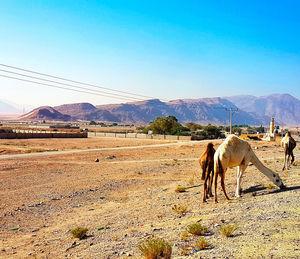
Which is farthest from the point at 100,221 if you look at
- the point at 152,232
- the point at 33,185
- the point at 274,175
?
the point at 33,185

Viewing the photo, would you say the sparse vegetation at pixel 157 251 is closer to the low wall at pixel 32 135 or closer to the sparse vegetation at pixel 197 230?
the sparse vegetation at pixel 197 230

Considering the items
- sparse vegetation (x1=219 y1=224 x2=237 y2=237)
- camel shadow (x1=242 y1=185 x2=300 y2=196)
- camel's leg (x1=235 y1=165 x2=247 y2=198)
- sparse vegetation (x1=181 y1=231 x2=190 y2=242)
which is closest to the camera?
sparse vegetation (x1=219 y1=224 x2=237 y2=237)

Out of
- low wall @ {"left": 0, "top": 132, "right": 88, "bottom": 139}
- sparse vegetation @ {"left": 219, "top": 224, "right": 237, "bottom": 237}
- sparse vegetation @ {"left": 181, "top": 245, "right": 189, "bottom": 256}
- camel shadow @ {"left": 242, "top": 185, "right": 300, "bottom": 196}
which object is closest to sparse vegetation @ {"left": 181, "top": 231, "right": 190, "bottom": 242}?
sparse vegetation @ {"left": 181, "top": 245, "right": 189, "bottom": 256}

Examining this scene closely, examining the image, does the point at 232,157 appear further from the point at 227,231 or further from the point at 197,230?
the point at 227,231

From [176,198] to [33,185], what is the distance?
1030 cm

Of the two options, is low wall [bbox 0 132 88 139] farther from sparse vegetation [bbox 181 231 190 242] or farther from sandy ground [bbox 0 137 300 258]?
sparse vegetation [bbox 181 231 190 242]

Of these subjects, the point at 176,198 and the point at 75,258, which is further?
the point at 176,198

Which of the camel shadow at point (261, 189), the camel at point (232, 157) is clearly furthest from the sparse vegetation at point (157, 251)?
the camel shadow at point (261, 189)

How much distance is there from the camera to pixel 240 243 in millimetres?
6594

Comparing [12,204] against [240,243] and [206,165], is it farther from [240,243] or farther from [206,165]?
[240,243]

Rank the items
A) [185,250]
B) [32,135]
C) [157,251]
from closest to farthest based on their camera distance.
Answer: [157,251] < [185,250] < [32,135]

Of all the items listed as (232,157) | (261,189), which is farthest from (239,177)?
(261,189)

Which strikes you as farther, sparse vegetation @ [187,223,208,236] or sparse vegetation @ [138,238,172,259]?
sparse vegetation @ [187,223,208,236]

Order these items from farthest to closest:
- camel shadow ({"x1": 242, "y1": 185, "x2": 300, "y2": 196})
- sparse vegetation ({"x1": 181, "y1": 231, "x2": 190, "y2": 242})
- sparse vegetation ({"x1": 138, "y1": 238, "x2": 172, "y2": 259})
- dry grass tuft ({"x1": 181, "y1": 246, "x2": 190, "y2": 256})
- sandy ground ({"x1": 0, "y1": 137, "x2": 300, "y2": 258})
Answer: camel shadow ({"x1": 242, "y1": 185, "x2": 300, "y2": 196}), sparse vegetation ({"x1": 181, "y1": 231, "x2": 190, "y2": 242}), sandy ground ({"x1": 0, "y1": 137, "x2": 300, "y2": 258}), dry grass tuft ({"x1": 181, "y1": 246, "x2": 190, "y2": 256}), sparse vegetation ({"x1": 138, "y1": 238, "x2": 172, "y2": 259})
